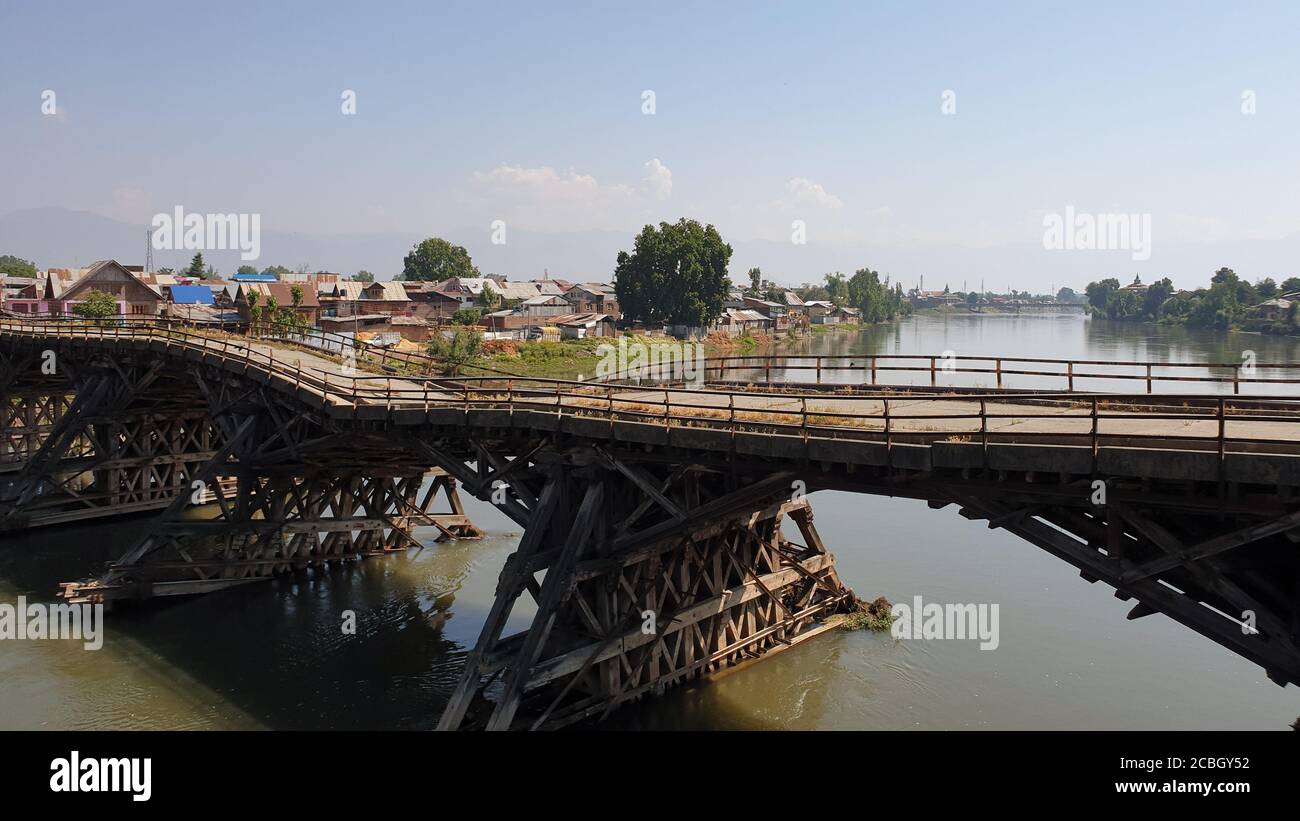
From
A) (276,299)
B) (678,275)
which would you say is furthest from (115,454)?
(678,275)

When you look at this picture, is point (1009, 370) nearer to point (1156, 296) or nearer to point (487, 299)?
point (487, 299)

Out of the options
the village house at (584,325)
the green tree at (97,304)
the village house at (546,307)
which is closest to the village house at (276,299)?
the green tree at (97,304)

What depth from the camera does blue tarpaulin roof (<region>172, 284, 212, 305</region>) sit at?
10187 cm

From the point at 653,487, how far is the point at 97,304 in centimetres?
7863

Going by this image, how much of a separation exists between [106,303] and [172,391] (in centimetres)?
5475

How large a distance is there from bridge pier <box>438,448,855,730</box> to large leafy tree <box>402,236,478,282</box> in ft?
456

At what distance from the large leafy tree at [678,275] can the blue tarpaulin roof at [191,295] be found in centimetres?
4447

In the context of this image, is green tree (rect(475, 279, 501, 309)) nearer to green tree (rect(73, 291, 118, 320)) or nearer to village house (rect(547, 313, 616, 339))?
village house (rect(547, 313, 616, 339))

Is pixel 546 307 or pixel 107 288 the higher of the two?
pixel 107 288

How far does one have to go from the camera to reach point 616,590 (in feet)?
65.1

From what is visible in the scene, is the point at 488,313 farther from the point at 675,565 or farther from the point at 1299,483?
the point at 1299,483
